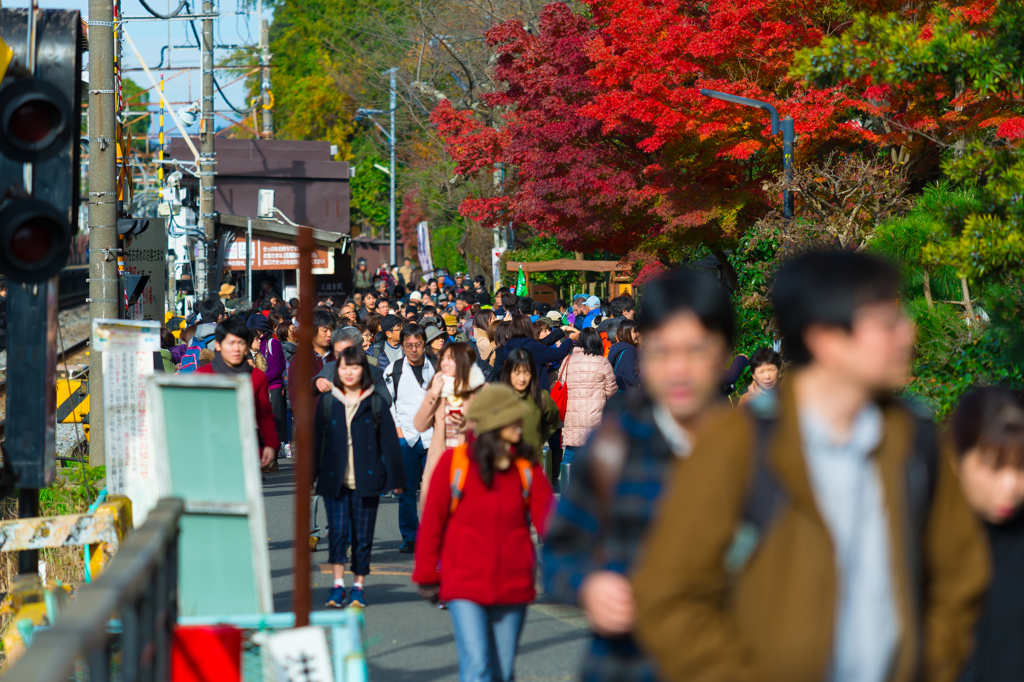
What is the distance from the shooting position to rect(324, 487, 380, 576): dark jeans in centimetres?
754

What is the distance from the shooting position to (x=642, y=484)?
2.44 meters

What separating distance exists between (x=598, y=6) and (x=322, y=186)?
23.0 metres

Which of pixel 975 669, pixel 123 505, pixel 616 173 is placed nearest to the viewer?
pixel 975 669

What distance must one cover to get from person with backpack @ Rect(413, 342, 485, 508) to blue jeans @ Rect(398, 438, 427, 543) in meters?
1.11

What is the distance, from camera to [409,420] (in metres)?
9.40

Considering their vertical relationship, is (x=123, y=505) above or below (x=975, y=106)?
below

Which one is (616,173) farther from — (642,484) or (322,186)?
(322,186)

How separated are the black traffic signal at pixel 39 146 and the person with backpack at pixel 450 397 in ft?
9.56

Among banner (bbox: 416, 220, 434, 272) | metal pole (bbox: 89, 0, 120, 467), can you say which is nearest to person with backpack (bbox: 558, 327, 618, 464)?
metal pole (bbox: 89, 0, 120, 467)

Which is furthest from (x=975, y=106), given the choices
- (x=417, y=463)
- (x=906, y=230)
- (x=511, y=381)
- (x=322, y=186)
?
(x=322, y=186)

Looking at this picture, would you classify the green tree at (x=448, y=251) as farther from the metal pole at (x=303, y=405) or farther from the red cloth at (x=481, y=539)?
the metal pole at (x=303, y=405)

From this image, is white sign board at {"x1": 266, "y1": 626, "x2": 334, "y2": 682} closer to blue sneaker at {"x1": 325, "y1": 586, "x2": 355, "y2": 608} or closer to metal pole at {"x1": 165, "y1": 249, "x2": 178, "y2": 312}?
blue sneaker at {"x1": 325, "y1": 586, "x2": 355, "y2": 608}

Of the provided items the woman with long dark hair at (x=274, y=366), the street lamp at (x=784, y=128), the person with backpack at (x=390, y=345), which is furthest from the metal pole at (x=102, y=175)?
the street lamp at (x=784, y=128)

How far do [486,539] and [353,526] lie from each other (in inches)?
123
